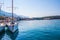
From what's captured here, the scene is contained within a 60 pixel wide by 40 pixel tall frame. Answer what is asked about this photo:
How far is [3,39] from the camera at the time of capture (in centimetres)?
757

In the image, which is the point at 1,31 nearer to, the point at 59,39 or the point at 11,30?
the point at 11,30

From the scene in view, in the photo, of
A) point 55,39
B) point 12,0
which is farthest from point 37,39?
point 12,0

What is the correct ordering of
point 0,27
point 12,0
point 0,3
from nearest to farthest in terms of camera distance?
point 0,27 → point 12,0 → point 0,3

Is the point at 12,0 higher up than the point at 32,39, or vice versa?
the point at 12,0

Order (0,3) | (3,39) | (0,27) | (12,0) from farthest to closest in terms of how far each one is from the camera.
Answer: (0,3) < (12,0) < (0,27) < (3,39)

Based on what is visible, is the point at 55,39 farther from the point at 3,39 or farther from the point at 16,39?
the point at 3,39

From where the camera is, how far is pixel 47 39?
7750 mm

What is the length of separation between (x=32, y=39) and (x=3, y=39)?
5.94ft

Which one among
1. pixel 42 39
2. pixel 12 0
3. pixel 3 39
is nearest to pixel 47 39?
pixel 42 39

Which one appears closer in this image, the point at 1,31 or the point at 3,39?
the point at 3,39

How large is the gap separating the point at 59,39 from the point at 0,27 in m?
4.75

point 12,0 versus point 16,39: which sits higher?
point 12,0

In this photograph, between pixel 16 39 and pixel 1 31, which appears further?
pixel 1 31

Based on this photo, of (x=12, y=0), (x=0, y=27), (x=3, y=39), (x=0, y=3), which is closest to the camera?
(x=3, y=39)
